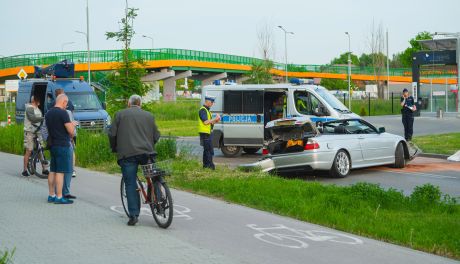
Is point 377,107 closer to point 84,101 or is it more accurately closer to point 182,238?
point 84,101

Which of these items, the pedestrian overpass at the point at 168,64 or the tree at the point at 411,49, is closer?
the pedestrian overpass at the point at 168,64

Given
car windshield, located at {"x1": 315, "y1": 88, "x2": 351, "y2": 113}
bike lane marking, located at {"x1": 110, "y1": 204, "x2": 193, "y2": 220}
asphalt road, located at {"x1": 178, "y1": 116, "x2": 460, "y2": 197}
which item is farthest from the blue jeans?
car windshield, located at {"x1": 315, "y1": 88, "x2": 351, "y2": 113}

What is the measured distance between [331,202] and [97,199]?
13.3 ft

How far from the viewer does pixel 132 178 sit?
362 inches

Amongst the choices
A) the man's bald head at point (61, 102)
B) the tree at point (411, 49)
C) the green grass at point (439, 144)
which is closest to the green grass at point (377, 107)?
the green grass at point (439, 144)

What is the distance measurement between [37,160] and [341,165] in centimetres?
670

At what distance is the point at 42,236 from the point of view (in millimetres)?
8375

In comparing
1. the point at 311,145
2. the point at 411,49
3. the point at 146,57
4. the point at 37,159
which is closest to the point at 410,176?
the point at 311,145

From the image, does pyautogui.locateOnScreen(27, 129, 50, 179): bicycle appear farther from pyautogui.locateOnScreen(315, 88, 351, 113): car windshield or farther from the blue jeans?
pyautogui.locateOnScreen(315, 88, 351, 113): car windshield

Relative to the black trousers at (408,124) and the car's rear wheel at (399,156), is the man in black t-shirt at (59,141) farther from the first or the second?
the black trousers at (408,124)

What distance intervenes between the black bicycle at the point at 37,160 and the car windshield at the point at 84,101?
10.3 metres

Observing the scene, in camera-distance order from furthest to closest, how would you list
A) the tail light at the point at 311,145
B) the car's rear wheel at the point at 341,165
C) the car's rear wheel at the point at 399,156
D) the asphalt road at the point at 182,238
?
1. the car's rear wheel at the point at 399,156
2. the car's rear wheel at the point at 341,165
3. the tail light at the point at 311,145
4. the asphalt road at the point at 182,238

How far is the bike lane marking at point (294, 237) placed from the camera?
8.21 metres

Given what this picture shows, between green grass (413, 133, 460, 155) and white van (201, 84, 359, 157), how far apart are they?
3.30m
